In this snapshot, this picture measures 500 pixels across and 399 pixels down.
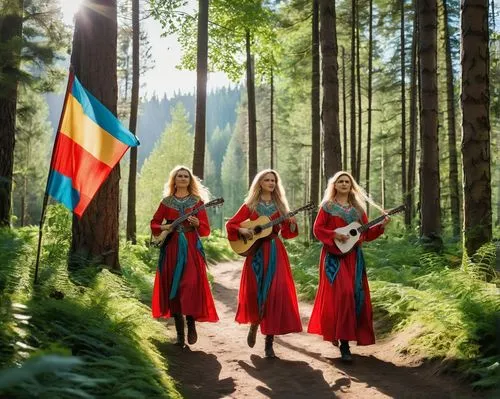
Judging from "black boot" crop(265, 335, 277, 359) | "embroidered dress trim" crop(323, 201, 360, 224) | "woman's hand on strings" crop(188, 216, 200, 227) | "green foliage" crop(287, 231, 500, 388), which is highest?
"embroidered dress trim" crop(323, 201, 360, 224)

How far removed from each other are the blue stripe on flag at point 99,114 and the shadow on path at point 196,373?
249 cm

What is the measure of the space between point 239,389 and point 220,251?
14250mm

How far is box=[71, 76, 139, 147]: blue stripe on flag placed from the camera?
5543 mm

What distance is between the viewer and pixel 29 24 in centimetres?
1402

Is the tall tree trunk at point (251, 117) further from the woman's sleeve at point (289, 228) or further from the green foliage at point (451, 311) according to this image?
the woman's sleeve at point (289, 228)

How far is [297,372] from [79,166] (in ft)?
10.5

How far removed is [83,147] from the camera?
5523mm

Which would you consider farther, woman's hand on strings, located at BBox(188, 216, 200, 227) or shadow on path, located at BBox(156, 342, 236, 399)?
woman's hand on strings, located at BBox(188, 216, 200, 227)

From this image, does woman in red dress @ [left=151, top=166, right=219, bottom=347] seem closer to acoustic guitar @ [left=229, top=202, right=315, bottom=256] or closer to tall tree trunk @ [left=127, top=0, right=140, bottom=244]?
acoustic guitar @ [left=229, top=202, right=315, bottom=256]

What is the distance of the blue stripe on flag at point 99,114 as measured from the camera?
5.54 m

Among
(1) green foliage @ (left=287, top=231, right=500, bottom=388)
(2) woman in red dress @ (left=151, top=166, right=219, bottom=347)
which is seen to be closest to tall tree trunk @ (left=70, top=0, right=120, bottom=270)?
(2) woman in red dress @ (left=151, top=166, right=219, bottom=347)

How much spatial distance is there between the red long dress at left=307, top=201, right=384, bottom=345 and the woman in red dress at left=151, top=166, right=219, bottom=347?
1.49m

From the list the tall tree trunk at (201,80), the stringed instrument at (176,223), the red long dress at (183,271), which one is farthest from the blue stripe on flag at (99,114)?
the tall tree trunk at (201,80)

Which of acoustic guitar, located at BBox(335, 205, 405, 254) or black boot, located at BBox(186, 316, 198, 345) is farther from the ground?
acoustic guitar, located at BBox(335, 205, 405, 254)
